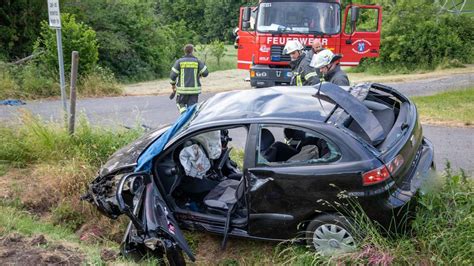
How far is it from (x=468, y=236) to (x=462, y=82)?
46.4 feet

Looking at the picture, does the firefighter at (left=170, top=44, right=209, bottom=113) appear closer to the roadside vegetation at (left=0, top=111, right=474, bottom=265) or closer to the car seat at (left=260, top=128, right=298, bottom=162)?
the roadside vegetation at (left=0, top=111, right=474, bottom=265)

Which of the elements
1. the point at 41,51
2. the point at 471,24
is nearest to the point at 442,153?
the point at 41,51

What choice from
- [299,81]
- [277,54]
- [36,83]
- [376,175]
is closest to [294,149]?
[376,175]

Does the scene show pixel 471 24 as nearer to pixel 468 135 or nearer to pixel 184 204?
pixel 468 135

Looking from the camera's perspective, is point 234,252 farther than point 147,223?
Yes

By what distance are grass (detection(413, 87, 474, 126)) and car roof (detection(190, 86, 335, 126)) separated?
5259 mm

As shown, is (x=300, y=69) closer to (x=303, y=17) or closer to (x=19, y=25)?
(x=303, y=17)

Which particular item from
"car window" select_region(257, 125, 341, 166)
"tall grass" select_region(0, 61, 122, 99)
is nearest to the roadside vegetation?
"car window" select_region(257, 125, 341, 166)

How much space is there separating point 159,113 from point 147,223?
7.37 m

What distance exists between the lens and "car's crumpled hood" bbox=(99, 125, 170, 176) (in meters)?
4.87

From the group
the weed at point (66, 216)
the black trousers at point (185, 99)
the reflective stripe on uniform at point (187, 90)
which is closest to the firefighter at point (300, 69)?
the reflective stripe on uniform at point (187, 90)

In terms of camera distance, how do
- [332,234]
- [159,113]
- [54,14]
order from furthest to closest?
[159,113] < [54,14] < [332,234]

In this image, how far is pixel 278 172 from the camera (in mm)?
4242

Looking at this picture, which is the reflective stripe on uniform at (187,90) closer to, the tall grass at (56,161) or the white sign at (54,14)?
the tall grass at (56,161)
